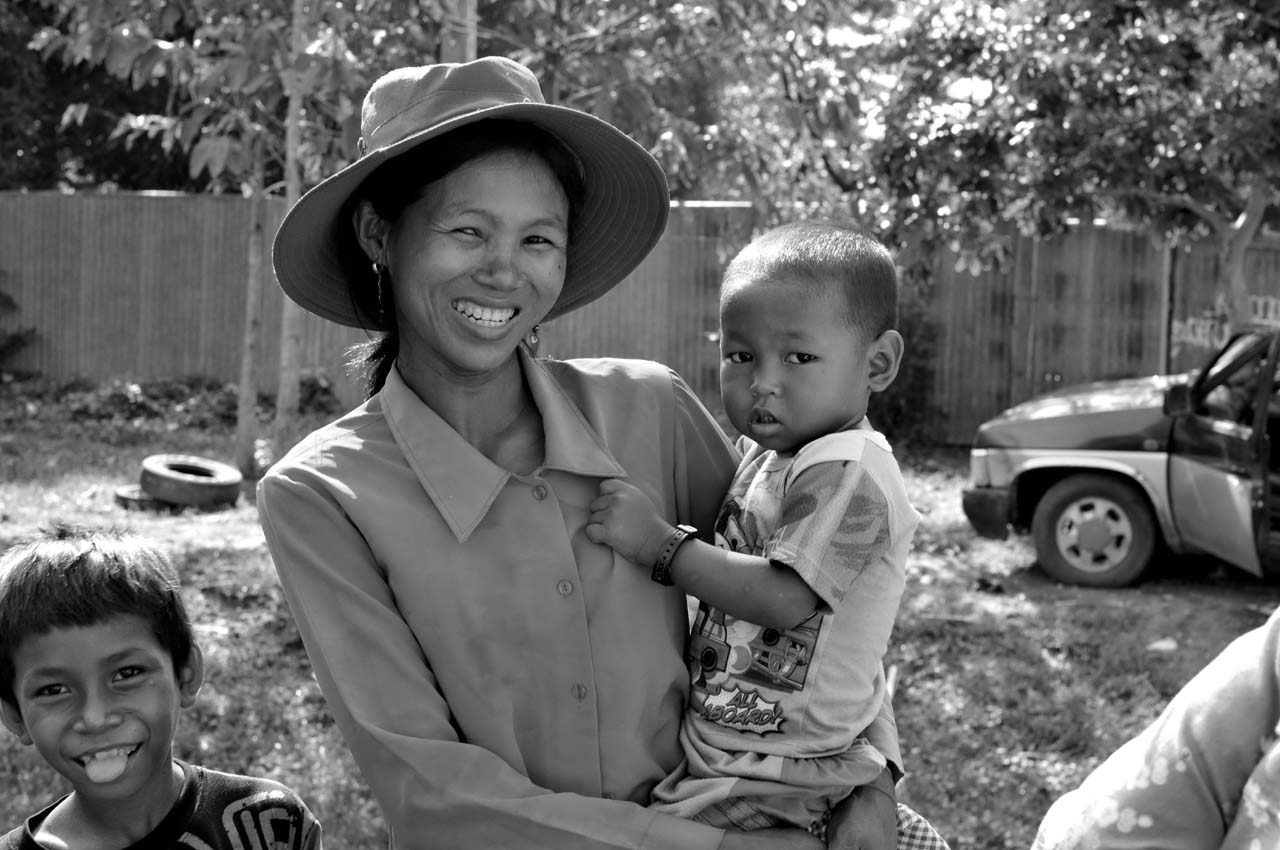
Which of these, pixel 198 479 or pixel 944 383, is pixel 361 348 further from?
pixel 944 383

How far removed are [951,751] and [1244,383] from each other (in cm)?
335

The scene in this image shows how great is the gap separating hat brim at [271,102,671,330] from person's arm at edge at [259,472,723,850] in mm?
501

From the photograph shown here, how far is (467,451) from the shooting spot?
8.06 feet

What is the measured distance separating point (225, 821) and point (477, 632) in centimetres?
73

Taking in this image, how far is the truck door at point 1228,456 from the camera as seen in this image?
7.73m

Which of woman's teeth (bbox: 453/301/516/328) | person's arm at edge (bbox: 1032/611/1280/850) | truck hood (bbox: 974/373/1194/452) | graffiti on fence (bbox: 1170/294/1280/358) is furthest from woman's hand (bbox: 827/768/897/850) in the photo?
graffiti on fence (bbox: 1170/294/1280/358)

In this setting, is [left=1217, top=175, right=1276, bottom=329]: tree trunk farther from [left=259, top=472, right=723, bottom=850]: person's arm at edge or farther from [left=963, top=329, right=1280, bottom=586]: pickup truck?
[left=259, top=472, right=723, bottom=850]: person's arm at edge

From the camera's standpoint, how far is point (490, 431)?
8.53ft

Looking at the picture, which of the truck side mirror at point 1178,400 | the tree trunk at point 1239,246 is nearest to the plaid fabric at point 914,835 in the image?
the truck side mirror at point 1178,400

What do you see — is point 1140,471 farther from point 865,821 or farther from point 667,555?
point 667,555

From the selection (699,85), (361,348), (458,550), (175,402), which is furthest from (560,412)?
(175,402)

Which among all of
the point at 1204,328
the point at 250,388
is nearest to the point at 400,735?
the point at 250,388

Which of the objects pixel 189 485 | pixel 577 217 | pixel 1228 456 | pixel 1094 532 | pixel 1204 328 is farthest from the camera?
pixel 1204 328

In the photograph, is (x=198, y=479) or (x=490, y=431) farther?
(x=198, y=479)
